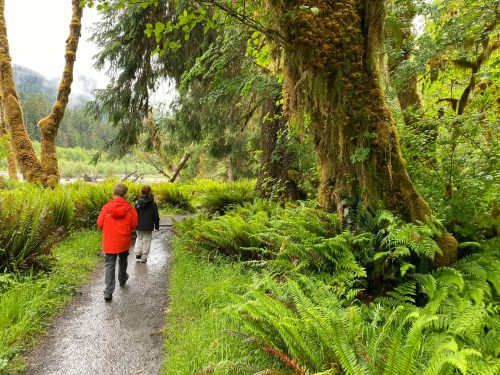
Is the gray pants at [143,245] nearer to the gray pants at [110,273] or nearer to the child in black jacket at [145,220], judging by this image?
the child in black jacket at [145,220]

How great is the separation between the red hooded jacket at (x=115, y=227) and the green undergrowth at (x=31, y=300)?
0.78 meters

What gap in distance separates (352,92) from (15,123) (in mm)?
11695

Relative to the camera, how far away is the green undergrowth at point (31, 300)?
3.02m

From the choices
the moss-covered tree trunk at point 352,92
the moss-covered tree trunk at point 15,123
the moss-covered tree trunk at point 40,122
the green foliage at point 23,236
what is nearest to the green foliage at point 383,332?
the moss-covered tree trunk at point 352,92

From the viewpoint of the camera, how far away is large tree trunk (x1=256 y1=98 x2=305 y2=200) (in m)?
7.72

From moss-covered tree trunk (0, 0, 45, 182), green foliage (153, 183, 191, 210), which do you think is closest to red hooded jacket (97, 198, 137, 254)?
moss-covered tree trunk (0, 0, 45, 182)

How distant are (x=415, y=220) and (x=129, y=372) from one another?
3.37 meters

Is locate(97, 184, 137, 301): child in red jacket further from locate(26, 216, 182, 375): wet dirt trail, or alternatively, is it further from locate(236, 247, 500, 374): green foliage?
locate(236, 247, 500, 374): green foliage

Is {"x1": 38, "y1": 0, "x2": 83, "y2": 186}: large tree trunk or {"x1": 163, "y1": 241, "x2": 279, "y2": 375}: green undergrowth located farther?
{"x1": 38, "y1": 0, "x2": 83, "y2": 186}: large tree trunk

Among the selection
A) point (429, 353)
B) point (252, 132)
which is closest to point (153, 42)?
point (252, 132)

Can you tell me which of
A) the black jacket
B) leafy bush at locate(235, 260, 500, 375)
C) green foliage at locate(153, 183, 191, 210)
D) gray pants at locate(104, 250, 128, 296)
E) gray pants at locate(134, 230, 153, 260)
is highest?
leafy bush at locate(235, 260, 500, 375)

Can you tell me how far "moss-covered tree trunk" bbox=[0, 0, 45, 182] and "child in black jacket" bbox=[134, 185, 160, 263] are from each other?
6.69m

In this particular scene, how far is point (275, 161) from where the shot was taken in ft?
26.0

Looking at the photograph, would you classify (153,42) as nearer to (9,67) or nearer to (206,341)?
(9,67)
